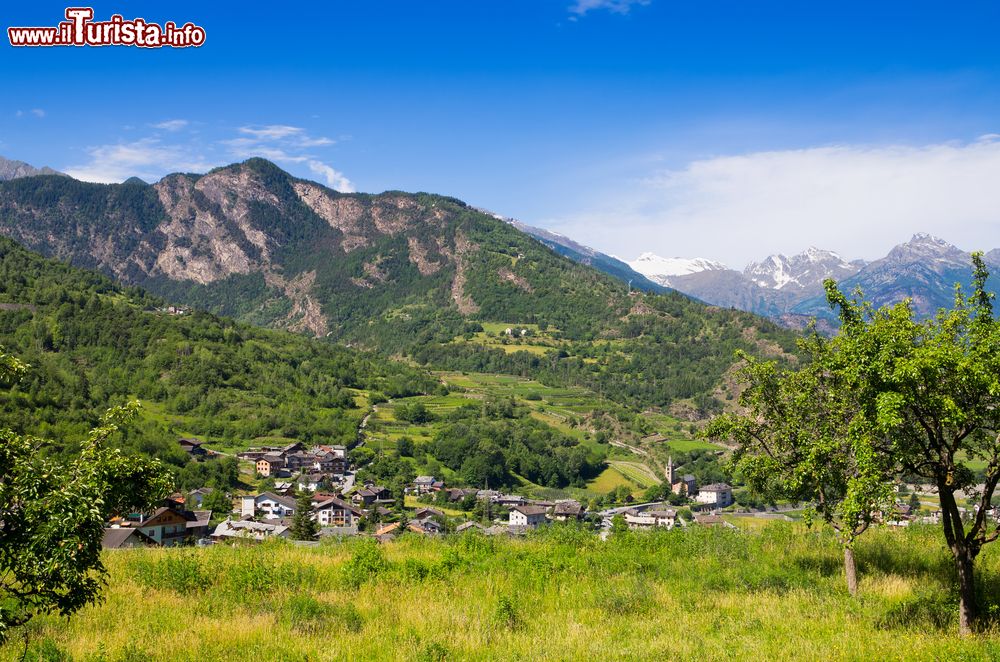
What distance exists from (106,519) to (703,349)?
196154 millimetres

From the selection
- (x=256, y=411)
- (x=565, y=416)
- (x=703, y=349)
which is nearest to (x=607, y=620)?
(x=256, y=411)

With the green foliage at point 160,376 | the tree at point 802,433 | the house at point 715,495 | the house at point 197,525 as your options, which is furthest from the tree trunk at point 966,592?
the house at point 715,495

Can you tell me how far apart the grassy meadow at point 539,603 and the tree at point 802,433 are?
1.62m

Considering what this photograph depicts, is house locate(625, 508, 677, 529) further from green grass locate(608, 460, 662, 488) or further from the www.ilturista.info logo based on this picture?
the www.ilturista.info logo

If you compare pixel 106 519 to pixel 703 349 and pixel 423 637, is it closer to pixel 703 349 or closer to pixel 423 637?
pixel 423 637

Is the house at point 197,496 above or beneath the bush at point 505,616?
beneath

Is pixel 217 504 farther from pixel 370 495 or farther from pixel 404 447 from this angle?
pixel 404 447

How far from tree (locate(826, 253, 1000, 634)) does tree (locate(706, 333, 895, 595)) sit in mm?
791

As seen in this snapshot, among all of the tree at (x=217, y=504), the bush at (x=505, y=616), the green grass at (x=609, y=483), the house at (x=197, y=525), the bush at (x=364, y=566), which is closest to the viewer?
the bush at (x=505, y=616)

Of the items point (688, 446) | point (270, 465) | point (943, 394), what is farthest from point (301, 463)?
point (943, 394)

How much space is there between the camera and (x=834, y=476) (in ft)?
37.8

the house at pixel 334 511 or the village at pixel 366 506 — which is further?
the house at pixel 334 511

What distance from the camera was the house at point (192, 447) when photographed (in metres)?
82.2

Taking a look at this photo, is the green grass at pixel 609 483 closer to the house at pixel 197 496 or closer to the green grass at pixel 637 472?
the green grass at pixel 637 472
